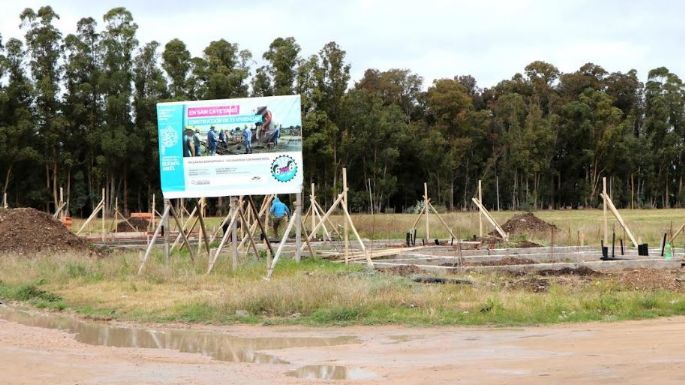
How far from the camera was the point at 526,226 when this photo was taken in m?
30.0

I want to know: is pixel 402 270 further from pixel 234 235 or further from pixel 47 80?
pixel 47 80

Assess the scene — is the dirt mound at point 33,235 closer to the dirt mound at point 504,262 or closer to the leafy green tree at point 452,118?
the dirt mound at point 504,262

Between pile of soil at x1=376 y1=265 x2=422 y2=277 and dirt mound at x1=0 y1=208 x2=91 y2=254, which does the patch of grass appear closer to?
dirt mound at x1=0 y1=208 x2=91 y2=254

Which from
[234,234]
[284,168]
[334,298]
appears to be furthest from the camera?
[284,168]

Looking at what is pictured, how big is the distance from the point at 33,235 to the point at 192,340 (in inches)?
568

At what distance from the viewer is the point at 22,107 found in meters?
46.8

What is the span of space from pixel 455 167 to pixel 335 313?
5174 cm

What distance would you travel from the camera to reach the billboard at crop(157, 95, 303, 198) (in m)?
17.4

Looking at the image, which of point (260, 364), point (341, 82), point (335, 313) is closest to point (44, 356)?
Result: point (260, 364)

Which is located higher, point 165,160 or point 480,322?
point 165,160

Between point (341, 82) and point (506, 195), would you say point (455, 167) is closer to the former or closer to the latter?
point (506, 195)

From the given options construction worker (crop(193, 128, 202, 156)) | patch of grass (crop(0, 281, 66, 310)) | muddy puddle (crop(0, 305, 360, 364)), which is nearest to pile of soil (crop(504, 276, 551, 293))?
muddy puddle (crop(0, 305, 360, 364))

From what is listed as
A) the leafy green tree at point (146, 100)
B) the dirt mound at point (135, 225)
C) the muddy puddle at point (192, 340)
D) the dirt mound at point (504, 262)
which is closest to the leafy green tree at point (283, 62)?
the leafy green tree at point (146, 100)

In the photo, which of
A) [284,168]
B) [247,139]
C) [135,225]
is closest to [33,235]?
[247,139]
